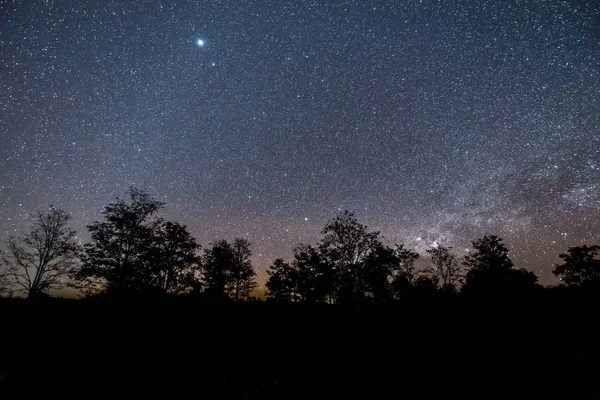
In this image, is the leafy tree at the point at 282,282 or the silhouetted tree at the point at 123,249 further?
the leafy tree at the point at 282,282

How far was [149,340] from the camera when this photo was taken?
13.0m

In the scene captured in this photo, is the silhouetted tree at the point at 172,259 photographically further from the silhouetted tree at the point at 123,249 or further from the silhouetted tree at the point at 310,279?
the silhouetted tree at the point at 310,279

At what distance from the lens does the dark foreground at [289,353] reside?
8.69 meters

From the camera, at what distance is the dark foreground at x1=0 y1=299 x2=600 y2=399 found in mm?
8685

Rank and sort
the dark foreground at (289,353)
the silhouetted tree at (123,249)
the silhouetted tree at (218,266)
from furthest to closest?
1. the silhouetted tree at (218,266)
2. the silhouetted tree at (123,249)
3. the dark foreground at (289,353)

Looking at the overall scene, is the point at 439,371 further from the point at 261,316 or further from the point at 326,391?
the point at 261,316

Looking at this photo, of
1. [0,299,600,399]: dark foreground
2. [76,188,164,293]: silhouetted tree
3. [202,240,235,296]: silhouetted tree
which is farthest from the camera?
[202,240,235,296]: silhouetted tree

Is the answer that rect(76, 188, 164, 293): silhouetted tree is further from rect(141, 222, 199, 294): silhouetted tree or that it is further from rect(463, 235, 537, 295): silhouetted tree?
rect(463, 235, 537, 295): silhouetted tree

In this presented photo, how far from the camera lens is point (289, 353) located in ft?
41.7

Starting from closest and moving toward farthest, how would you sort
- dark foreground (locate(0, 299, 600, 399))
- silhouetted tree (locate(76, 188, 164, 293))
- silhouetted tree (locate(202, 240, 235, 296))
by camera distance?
dark foreground (locate(0, 299, 600, 399)) < silhouetted tree (locate(76, 188, 164, 293)) < silhouetted tree (locate(202, 240, 235, 296))

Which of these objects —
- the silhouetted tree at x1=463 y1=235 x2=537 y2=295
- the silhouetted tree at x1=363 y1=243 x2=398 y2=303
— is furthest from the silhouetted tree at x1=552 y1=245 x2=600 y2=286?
the silhouetted tree at x1=363 y1=243 x2=398 y2=303

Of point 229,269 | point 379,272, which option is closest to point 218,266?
point 229,269

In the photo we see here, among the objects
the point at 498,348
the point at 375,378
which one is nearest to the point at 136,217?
the point at 375,378

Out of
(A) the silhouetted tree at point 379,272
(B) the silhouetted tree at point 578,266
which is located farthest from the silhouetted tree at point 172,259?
(B) the silhouetted tree at point 578,266
